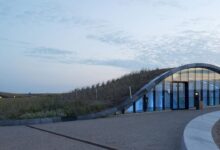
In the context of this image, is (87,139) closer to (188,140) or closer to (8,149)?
(8,149)

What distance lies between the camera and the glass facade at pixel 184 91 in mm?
33281

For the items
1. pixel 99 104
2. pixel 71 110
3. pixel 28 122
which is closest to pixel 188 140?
pixel 28 122

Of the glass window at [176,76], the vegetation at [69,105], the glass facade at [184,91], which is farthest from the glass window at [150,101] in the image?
the glass window at [176,76]

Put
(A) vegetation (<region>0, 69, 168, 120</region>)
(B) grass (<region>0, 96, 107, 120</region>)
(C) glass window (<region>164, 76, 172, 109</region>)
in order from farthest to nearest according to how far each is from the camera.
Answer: (C) glass window (<region>164, 76, 172, 109</region>)
(A) vegetation (<region>0, 69, 168, 120</region>)
(B) grass (<region>0, 96, 107, 120</region>)

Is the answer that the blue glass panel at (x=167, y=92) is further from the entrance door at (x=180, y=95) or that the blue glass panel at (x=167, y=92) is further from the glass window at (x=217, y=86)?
the glass window at (x=217, y=86)

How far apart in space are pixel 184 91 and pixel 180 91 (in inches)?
21.6

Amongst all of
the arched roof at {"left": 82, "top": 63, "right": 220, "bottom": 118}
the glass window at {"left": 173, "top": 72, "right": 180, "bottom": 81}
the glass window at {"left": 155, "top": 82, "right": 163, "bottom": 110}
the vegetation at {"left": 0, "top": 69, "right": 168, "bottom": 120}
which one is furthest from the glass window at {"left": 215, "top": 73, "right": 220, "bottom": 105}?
the glass window at {"left": 155, "top": 82, "right": 163, "bottom": 110}

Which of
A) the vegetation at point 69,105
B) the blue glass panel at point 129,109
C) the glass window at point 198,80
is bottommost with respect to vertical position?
the blue glass panel at point 129,109

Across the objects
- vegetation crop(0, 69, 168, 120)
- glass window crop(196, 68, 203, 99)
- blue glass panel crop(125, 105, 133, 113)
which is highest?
glass window crop(196, 68, 203, 99)

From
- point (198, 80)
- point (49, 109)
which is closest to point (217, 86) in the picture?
point (198, 80)

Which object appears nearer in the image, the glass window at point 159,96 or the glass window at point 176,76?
the glass window at point 159,96

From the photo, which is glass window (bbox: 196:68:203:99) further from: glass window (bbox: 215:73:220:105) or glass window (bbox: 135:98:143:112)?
glass window (bbox: 135:98:143:112)

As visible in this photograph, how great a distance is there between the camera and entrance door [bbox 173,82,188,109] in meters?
35.1

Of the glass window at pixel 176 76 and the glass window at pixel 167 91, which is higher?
the glass window at pixel 176 76
